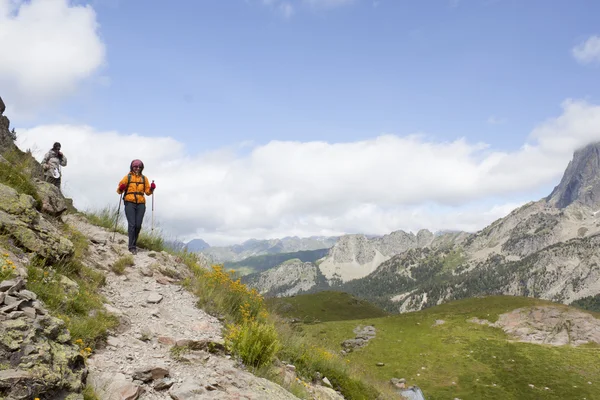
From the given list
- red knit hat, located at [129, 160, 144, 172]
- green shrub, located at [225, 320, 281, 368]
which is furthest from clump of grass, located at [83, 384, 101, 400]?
red knit hat, located at [129, 160, 144, 172]

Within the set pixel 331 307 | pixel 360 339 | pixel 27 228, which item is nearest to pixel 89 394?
pixel 27 228

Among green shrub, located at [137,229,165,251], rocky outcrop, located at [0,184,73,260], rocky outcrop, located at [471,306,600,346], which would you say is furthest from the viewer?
rocky outcrop, located at [471,306,600,346]

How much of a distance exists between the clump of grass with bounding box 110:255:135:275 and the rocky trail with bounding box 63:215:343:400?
149mm

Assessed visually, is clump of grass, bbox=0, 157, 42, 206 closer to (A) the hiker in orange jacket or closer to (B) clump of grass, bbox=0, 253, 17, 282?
(A) the hiker in orange jacket

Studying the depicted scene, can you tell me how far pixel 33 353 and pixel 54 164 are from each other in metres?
15.8

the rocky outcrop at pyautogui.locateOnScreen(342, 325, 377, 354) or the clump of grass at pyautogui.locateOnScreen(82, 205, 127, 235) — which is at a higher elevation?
the clump of grass at pyautogui.locateOnScreen(82, 205, 127, 235)

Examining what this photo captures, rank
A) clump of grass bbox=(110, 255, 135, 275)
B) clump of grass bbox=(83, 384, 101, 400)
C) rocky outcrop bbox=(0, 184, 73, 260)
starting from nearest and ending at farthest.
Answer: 1. clump of grass bbox=(83, 384, 101, 400)
2. rocky outcrop bbox=(0, 184, 73, 260)
3. clump of grass bbox=(110, 255, 135, 275)

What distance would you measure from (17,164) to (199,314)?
10202 millimetres

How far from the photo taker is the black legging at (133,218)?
49.9 ft

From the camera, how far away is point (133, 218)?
50.3ft

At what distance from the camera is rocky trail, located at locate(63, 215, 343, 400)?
6758 mm

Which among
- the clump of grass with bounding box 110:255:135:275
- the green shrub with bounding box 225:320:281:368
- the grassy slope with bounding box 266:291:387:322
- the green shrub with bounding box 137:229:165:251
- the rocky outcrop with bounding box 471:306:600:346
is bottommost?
the grassy slope with bounding box 266:291:387:322

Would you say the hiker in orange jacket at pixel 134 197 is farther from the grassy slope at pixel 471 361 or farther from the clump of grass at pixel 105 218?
the grassy slope at pixel 471 361

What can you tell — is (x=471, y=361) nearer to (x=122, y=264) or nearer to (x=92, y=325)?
(x=122, y=264)
